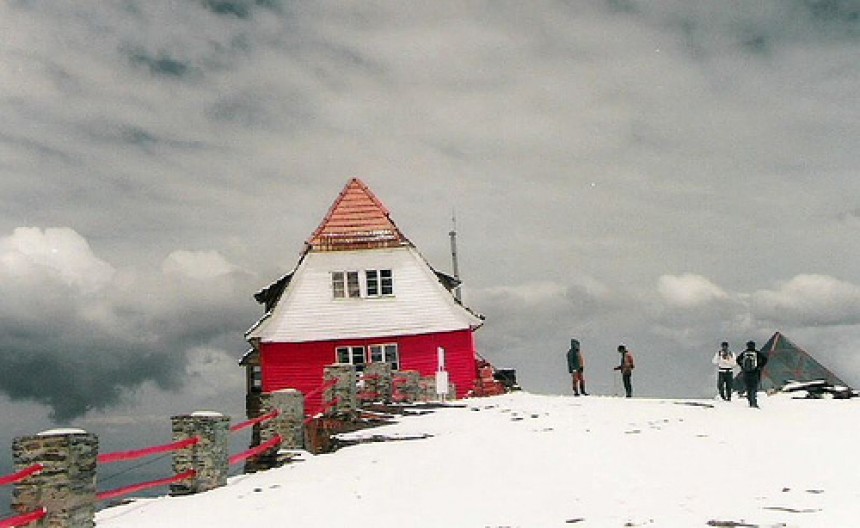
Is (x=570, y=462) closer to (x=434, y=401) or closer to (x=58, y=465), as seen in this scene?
(x=58, y=465)

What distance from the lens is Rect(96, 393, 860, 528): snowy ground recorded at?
8.94 meters

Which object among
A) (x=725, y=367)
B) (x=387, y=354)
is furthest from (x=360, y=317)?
(x=725, y=367)

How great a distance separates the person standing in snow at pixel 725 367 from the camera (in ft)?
75.0

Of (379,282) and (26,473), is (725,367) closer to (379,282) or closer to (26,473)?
(379,282)

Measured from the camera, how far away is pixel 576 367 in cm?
2788

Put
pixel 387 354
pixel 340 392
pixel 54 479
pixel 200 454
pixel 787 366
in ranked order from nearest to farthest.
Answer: pixel 54 479 < pixel 200 454 < pixel 340 392 < pixel 387 354 < pixel 787 366

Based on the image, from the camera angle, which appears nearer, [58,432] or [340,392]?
[58,432]

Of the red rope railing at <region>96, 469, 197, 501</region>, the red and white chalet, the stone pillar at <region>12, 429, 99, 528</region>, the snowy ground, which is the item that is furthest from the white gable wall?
the stone pillar at <region>12, 429, 99, 528</region>

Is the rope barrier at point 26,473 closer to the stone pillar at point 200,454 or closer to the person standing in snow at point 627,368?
the stone pillar at point 200,454

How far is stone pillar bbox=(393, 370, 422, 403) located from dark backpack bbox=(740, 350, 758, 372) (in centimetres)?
1004

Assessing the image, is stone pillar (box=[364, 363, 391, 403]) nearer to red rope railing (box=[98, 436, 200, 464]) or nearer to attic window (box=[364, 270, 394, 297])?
attic window (box=[364, 270, 394, 297])

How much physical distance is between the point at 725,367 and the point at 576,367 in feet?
20.1

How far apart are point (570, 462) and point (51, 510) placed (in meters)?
7.80

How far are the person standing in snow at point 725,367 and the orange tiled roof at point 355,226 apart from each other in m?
13.4
